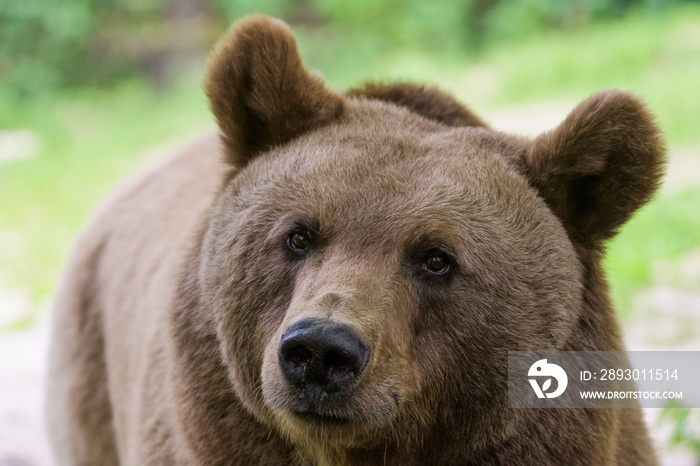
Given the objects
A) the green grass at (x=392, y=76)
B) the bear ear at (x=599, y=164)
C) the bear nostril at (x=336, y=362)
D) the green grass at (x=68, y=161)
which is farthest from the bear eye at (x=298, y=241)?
the green grass at (x=68, y=161)

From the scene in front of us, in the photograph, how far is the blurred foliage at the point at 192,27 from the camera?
47.3ft

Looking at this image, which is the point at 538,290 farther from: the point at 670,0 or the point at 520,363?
the point at 670,0

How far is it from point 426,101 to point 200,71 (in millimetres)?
9776

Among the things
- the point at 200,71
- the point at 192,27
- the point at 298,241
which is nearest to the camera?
the point at 298,241

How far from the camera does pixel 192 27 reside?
15195mm

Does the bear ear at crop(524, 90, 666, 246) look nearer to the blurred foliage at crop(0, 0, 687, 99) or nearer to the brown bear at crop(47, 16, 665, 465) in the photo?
the brown bear at crop(47, 16, 665, 465)

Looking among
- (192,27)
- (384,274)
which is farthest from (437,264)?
(192,27)

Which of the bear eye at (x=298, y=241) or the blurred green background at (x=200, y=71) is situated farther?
the blurred green background at (x=200, y=71)

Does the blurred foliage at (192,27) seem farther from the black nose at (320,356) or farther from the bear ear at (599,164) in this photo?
the black nose at (320,356)

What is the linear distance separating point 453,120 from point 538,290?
36.9 inches

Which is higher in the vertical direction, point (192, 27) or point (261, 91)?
point (192, 27)

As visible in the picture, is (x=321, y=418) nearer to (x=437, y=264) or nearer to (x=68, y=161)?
(x=437, y=264)

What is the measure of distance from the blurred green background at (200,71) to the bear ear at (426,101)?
4.54 meters

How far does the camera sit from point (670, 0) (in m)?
13.1
